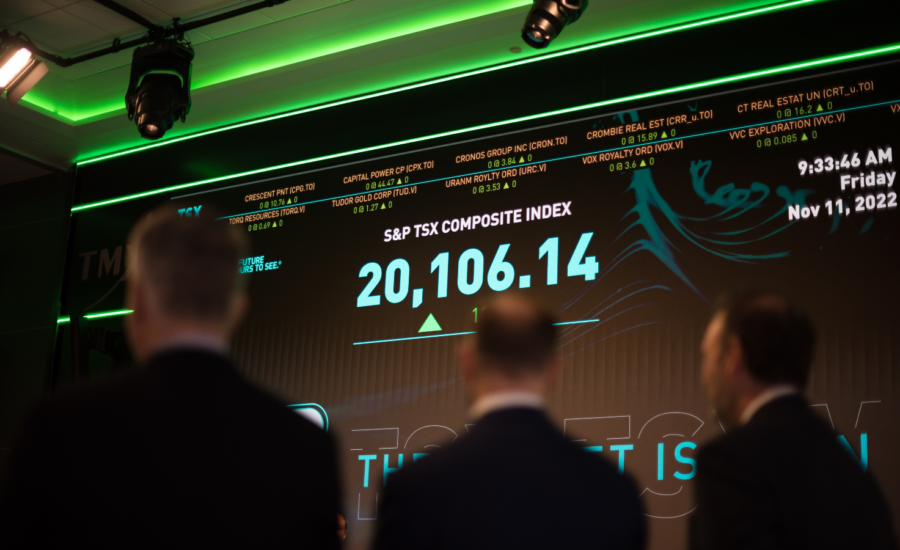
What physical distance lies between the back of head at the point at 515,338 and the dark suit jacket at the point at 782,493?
0.35m

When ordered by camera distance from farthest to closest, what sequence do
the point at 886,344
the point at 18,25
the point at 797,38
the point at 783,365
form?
the point at 18,25, the point at 797,38, the point at 886,344, the point at 783,365

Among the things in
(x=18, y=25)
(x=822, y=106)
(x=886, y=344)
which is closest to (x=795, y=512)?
(x=886, y=344)

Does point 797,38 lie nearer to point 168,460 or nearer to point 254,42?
point 254,42

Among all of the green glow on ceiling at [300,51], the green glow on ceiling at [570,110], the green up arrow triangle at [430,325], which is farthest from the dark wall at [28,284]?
the green up arrow triangle at [430,325]

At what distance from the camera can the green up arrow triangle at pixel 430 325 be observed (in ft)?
15.0

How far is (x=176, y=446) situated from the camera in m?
1.25

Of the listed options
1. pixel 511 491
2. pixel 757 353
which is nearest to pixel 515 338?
pixel 511 491

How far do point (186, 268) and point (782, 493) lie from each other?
105cm

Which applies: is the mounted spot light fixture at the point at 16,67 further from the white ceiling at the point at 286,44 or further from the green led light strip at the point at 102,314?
the green led light strip at the point at 102,314

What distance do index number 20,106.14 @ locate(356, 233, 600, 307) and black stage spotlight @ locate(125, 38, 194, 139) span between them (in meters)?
1.38

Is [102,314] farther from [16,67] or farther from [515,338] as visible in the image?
[515,338]

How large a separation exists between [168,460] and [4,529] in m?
0.22

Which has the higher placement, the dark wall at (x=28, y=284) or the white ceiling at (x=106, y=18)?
the white ceiling at (x=106, y=18)

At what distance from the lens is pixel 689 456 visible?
3756mm
